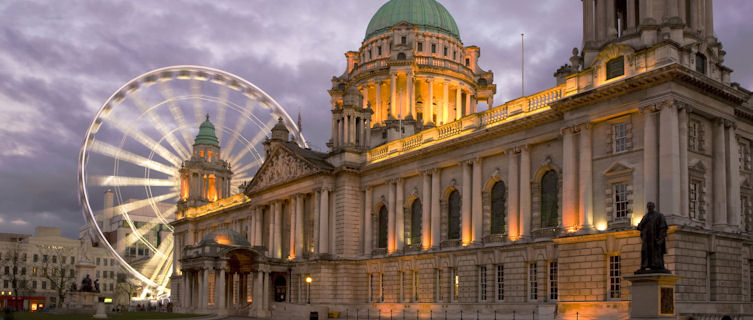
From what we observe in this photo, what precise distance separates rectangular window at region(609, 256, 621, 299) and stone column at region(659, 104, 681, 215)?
157 inches

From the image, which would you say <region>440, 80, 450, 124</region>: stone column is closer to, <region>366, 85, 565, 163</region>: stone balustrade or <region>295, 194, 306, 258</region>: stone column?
<region>366, 85, 565, 163</region>: stone balustrade

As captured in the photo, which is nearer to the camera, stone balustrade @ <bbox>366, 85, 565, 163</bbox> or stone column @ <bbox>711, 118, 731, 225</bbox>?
stone column @ <bbox>711, 118, 731, 225</bbox>

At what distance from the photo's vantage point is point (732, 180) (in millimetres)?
43312

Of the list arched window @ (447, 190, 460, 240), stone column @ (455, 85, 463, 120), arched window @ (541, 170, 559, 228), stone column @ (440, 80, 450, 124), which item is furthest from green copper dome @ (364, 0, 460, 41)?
arched window @ (541, 170, 559, 228)

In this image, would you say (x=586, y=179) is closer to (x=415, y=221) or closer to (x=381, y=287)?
(x=415, y=221)

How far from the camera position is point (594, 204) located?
143ft

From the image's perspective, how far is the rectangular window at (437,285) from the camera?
5681 centimetres

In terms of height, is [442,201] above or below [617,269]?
above

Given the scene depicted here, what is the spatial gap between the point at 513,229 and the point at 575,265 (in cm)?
759

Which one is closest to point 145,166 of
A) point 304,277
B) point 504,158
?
point 304,277

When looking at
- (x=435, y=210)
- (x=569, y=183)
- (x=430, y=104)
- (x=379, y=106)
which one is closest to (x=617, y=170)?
(x=569, y=183)

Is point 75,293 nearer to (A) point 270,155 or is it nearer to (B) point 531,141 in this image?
(A) point 270,155

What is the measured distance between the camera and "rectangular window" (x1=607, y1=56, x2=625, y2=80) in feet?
141

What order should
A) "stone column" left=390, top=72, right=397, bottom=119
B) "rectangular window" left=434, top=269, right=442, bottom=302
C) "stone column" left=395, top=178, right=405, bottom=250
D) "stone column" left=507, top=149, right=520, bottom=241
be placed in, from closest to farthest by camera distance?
1. "stone column" left=507, top=149, right=520, bottom=241
2. "rectangular window" left=434, top=269, right=442, bottom=302
3. "stone column" left=395, top=178, right=405, bottom=250
4. "stone column" left=390, top=72, right=397, bottom=119
